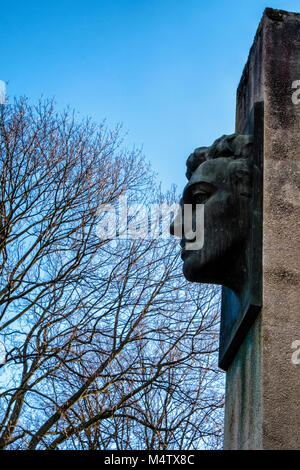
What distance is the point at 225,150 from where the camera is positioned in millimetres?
4148

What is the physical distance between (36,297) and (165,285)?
2.67m

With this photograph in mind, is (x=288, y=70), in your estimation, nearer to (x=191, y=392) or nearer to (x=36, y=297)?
(x=36, y=297)

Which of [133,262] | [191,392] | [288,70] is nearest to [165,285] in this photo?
[133,262]

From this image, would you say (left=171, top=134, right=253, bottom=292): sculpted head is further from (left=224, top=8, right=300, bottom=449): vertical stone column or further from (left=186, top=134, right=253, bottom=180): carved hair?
(left=224, top=8, right=300, bottom=449): vertical stone column

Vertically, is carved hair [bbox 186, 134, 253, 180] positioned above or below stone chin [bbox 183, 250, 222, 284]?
above

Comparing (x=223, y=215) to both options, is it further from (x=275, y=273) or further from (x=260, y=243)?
(x=275, y=273)

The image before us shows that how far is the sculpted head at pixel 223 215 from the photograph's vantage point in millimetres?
3812

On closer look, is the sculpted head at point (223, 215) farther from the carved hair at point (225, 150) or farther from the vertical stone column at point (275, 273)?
the vertical stone column at point (275, 273)

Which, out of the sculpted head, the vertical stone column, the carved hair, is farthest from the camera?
the carved hair

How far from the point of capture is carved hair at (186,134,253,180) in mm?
4059

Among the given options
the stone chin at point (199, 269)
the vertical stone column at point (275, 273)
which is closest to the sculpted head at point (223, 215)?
the stone chin at point (199, 269)

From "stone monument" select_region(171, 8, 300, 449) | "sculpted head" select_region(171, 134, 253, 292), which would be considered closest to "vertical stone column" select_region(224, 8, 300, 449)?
"stone monument" select_region(171, 8, 300, 449)

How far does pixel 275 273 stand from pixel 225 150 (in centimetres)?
95

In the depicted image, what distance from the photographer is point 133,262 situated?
13.5m
